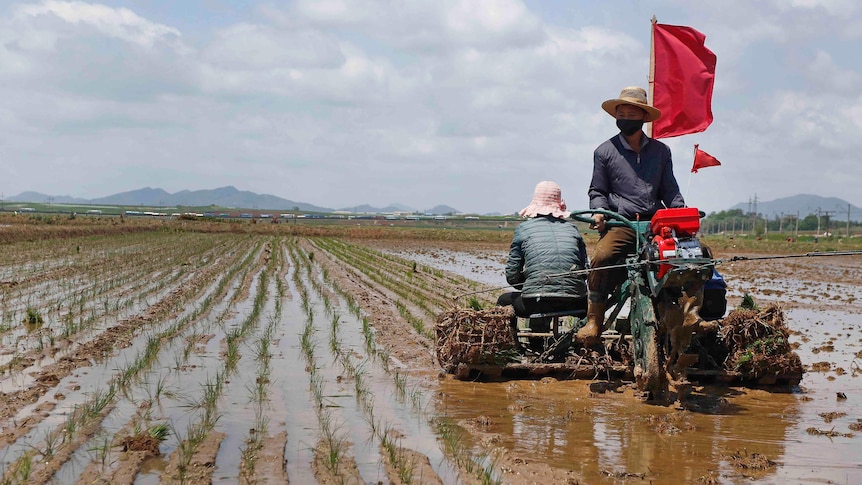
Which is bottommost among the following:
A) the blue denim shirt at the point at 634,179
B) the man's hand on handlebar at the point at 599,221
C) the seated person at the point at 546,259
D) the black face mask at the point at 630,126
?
the seated person at the point at 546,259

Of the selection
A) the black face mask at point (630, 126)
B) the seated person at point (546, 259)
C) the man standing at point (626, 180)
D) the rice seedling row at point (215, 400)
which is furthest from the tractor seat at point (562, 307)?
the black face mask at point (630, 126)

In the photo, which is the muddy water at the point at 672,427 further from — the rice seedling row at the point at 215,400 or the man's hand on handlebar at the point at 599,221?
the man's hand on handlebar at the point at 599,221

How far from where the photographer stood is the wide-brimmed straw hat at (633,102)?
6266 millimetres

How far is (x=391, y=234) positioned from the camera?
54.3 metres

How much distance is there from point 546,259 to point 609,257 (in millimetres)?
801

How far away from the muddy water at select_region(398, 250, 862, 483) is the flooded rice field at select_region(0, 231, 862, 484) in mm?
18

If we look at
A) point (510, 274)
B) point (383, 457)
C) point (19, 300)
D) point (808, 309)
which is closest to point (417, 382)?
point (510, 274)

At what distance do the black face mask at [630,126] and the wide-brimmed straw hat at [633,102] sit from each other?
86mm

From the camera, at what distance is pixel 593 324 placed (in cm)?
639

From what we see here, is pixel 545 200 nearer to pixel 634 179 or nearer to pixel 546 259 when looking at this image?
pixel 546 259

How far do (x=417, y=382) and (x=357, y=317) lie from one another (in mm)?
4118

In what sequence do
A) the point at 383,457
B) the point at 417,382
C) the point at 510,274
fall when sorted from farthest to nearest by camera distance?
1. the point at 510,274
2. the point at 417,382
3. the point at 383,457

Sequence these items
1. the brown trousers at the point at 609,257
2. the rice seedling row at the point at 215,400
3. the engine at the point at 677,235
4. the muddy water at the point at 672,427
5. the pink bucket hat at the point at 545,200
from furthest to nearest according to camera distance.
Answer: the pink bucket hat at the point at 545,200 → the brown trousers at the point at 609,257 → the engine at the point at 677,235 → the muddy water at the point at 672,427 → the rice seedling row at the point at 215,400

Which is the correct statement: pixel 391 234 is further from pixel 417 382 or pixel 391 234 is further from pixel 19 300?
pixel 417 382
